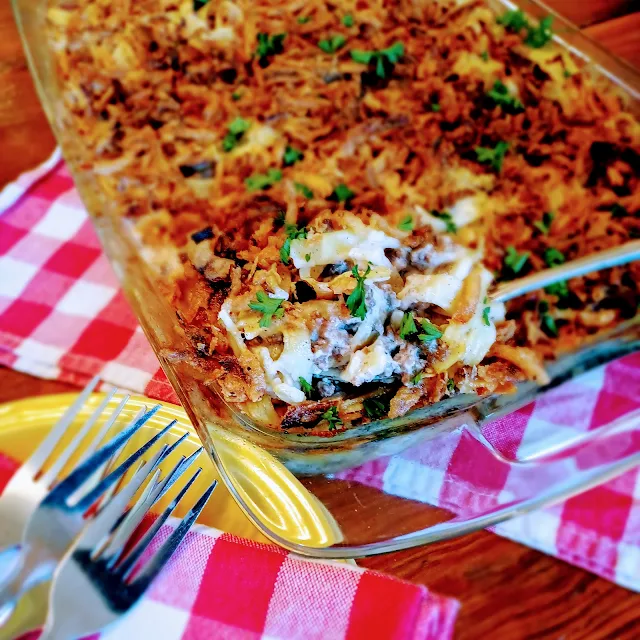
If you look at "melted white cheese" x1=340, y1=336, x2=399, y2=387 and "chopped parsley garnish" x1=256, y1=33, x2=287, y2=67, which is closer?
"melted white cheese" x1=340, y1=336, x2=399, y2=387

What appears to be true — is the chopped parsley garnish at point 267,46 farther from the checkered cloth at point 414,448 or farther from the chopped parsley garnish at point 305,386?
the chopped parsley garnish at point 305,386

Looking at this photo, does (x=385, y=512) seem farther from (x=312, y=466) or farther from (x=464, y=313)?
(x=464, y=313)

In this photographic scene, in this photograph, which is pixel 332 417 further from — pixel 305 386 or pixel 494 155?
pixel 494 155

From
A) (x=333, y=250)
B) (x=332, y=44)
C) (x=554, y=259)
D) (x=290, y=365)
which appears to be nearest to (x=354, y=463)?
(x=290, y=365)

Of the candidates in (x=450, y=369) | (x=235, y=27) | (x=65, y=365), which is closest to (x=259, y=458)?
(x=450, y=369)

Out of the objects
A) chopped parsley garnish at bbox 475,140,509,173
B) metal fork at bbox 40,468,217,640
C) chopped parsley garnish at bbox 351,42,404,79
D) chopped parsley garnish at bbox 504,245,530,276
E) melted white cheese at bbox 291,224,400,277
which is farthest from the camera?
chopped parsley garnish at bbox 351,42,404,79

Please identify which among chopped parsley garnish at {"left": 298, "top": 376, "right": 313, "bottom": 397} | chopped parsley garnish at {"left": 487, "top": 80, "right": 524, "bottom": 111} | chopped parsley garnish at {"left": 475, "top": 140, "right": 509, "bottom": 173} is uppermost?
chopped parsley garnish at {"left": 487, "top": 80, "right": 524, "bottom": 111}

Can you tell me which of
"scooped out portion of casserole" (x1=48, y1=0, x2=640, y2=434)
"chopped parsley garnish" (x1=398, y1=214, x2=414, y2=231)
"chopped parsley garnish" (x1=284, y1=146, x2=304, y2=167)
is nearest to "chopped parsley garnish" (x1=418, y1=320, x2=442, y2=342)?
"scooped out portion of casserole" (x1=48, y1=0, x2=640, y2=434)

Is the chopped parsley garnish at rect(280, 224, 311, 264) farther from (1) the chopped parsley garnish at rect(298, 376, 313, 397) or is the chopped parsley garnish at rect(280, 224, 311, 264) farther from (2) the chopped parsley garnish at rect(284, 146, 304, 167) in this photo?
(2) the chopped parsley garnish at rect(284, 146, 304, 167)
